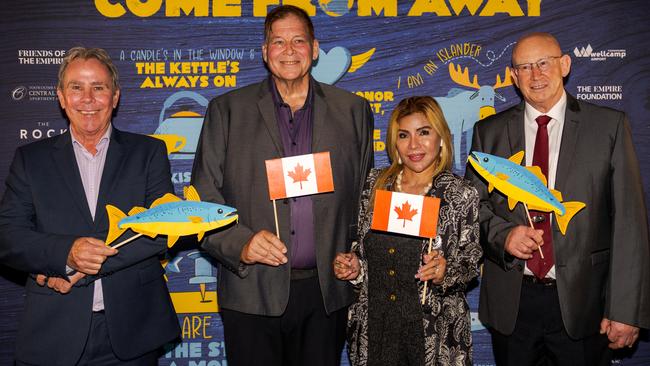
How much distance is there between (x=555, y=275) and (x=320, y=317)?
39.2 inches

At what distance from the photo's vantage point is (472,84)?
3615 millimetres

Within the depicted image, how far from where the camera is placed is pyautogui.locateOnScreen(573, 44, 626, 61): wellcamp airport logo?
142 inches

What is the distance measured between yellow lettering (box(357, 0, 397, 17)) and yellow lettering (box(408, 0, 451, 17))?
0.39 feet

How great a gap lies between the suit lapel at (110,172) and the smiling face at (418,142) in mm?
1167

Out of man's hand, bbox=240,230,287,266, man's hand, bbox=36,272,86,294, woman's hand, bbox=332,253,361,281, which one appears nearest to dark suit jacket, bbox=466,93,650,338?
woman's hand, bbox=332,253,361,281

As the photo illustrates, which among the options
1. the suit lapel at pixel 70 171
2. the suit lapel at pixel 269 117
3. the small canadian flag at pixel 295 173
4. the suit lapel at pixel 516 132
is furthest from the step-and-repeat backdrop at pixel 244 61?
the small canadian flag at pixel 295 173

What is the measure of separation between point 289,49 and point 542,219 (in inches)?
50.7

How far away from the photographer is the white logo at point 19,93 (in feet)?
11.5

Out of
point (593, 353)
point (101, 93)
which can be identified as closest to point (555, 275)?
point (593, 353)

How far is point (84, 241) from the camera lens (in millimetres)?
2213

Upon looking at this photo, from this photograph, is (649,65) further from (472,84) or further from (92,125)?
(92,125)

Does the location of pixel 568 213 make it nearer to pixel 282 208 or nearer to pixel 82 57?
pixel 282 208

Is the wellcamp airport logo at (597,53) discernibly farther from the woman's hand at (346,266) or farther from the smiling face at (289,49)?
the woman's hand at (346,266)

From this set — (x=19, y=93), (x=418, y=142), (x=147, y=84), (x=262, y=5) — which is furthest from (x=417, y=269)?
(x=19, y=93)
